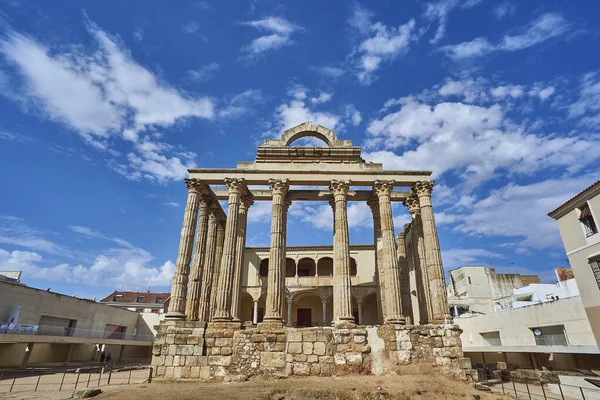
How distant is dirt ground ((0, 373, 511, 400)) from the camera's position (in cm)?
1128

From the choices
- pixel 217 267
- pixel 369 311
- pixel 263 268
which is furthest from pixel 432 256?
pixel 263 268

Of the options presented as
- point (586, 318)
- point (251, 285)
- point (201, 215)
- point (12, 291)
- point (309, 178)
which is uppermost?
point (309, 178)

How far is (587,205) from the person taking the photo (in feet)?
57.7

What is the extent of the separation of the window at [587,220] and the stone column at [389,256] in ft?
33.1

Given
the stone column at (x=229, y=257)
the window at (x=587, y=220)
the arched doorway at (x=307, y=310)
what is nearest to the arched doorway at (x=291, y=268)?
the arched doorway at (x=307, y=310)

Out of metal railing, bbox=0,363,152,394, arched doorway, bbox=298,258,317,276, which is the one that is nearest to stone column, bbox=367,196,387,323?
metal railing, bbox=0,363,152,394

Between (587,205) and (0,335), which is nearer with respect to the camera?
(587,205)

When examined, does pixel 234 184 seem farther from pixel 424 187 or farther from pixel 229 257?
pixel 424 187

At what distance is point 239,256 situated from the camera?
18266mm

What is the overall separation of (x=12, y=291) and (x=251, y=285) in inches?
701

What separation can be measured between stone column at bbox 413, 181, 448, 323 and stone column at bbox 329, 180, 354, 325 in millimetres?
4239

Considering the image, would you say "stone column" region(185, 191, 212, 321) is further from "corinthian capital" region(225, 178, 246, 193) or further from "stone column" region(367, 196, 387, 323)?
"stone column" region(367, 196, 387, 323)

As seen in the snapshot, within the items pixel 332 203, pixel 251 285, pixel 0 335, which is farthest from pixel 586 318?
pixel 0 335

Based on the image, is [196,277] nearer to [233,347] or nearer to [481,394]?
[233,347]
